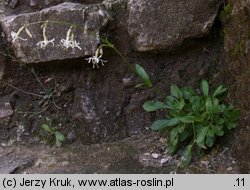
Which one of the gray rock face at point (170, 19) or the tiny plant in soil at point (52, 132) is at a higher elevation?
the gray rock face at point (170, 19)

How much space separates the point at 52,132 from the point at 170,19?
0.83 m

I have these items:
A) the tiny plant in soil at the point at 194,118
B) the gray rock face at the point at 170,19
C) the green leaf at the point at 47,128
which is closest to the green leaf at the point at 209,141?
the tiny plant in soil at the point at 194,118

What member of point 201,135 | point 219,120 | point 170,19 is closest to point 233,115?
point 219,120

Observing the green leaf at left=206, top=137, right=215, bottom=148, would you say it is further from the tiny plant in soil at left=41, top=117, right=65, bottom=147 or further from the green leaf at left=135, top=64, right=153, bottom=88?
the tiny plant in soil at left=41, top=117, right=65, bottom=147

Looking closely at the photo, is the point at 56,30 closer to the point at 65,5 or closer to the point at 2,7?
the point at 65,5

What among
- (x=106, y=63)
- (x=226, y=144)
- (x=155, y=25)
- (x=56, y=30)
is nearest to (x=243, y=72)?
(x=226, y=144)

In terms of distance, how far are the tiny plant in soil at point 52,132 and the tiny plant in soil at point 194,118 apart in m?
0.47

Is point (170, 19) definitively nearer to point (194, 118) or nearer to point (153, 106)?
point (153, 106)

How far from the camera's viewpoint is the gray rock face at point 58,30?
229 centimetres

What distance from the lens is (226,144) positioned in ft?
6.79

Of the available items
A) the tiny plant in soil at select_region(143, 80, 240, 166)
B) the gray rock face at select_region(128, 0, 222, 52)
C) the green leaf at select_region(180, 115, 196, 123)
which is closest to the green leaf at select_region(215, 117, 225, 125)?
the tiny plant in soil at select_region(143, 80, 240, 166)

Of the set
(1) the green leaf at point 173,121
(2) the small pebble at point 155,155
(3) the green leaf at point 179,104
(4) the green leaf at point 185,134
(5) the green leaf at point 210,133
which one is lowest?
(2) the small pebble at point 155,155

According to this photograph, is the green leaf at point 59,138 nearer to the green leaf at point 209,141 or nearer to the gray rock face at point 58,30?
the gray rock face at point 58,30

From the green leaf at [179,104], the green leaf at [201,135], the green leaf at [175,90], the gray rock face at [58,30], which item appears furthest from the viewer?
the gray rock face at [58,30]
